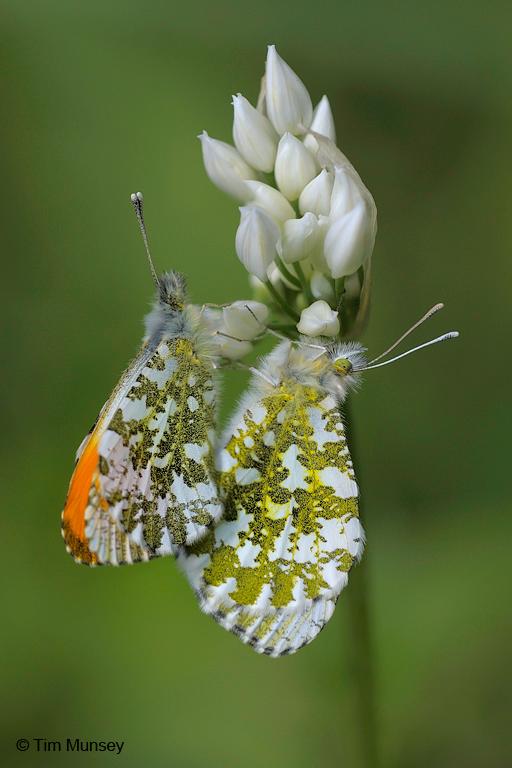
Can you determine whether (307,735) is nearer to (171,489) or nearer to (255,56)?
(171,489)

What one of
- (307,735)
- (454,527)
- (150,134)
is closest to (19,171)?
(150,134)

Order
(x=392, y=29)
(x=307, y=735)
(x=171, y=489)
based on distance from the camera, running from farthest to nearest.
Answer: (x=392, y=29)
(x=307, y=735)
(x=171, y=489)

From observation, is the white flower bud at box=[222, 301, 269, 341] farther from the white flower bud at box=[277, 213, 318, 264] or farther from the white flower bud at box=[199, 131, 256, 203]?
the white flower bud at box=[199, 131, 256, 203]

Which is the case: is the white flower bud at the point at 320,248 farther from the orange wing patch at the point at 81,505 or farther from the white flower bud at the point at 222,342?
the orange wing patch at the point at 81,505

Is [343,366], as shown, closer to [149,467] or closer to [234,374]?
[149,467]

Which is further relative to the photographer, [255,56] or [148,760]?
[255,56]

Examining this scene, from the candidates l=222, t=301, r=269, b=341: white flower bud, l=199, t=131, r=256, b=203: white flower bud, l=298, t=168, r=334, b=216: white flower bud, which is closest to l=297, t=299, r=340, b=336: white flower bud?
l=222, t=301, r=269, b=341: white flower bud

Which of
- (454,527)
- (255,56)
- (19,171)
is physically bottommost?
(454,527)

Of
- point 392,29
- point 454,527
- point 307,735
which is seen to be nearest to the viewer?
point 307,735
